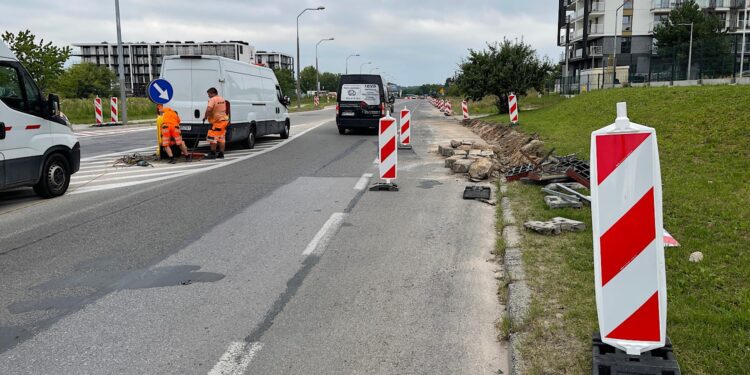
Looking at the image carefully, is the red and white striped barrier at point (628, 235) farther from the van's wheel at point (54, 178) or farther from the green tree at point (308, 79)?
the green tree at point (308, 79)

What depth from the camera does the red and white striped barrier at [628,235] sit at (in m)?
3.03

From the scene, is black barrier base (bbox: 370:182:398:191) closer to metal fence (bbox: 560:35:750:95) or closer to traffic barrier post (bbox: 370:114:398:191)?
traffic barrier post (bbox: 370:114:398:191)

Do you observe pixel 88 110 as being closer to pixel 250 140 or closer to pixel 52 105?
pixel 250 140

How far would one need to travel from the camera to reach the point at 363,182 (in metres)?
11.2

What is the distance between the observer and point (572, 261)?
5441 millimetres

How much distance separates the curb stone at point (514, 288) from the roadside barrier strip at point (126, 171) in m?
7.62

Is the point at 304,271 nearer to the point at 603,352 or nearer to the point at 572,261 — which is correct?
the point at 572,261

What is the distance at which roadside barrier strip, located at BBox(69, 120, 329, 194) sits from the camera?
437 inches

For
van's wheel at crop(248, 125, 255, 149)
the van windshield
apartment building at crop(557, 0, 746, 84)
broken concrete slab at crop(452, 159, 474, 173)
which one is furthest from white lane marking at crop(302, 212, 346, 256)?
apartment building at crop(557, 0, 746, 84)

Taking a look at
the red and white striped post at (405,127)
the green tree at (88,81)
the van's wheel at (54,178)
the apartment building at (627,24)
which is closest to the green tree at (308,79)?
the green tree at (88,81)

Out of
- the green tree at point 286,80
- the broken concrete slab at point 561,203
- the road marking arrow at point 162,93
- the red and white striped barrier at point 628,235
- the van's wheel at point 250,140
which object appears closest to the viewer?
the red and white striped barrier at point 628,235

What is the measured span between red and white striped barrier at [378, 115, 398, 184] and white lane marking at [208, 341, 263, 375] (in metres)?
6.56

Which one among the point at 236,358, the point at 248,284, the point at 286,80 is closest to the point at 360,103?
the point at 248,284

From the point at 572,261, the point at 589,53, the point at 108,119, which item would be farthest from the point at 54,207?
the point at 589,53
